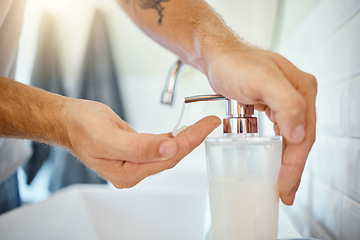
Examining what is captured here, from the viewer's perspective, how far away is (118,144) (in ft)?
0.91

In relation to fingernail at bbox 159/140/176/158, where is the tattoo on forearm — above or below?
above

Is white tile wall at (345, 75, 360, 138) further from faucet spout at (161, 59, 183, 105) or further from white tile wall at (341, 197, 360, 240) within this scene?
faucet spout at (161, 59, 183, 105)

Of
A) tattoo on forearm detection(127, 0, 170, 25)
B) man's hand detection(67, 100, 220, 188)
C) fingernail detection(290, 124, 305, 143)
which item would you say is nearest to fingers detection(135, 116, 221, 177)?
man's hand detection(67, 100, 220, 188)

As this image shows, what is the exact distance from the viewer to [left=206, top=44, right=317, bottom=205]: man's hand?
0.76 feet

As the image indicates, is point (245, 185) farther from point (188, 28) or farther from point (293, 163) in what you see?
point (188, 28)

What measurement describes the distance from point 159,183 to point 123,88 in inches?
18.2

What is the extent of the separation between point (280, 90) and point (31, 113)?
31 centimetres

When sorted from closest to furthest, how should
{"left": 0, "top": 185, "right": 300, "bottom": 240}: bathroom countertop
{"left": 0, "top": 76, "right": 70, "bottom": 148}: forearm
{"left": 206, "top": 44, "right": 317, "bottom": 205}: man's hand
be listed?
{"left": 206, "top": 44, "right": 317, "bottom": 205}: man's hand, {"left": 0, "top": 76, "right": 70, "bottom": 148}: forearm, {"left": 0, "top": 185, "right": 300, "bottom": 240}: bathroom countertop

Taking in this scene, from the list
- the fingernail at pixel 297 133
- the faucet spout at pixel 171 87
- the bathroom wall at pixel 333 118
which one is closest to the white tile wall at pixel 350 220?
the bathroom wall at pixel 333 118

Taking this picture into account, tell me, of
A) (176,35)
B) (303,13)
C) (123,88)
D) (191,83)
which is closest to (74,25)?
(123,88)

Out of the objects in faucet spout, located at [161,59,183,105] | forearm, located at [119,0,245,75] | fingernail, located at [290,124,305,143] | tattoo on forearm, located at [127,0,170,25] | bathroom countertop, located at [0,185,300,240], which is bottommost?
bathroom countertop, located at [0,185,300,240]

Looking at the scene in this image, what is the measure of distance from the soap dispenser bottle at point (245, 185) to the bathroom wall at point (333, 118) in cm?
9

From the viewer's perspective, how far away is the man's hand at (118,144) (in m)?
0.28

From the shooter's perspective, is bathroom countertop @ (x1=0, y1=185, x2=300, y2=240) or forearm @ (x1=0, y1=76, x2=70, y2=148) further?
bathroom countertop @ (x1=0, y1=185, x2=300, y2=240)
